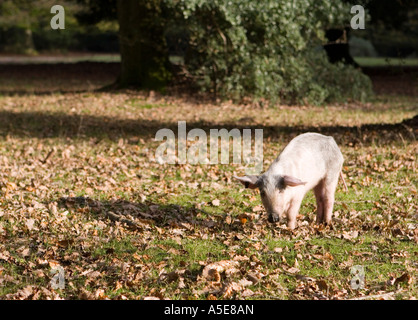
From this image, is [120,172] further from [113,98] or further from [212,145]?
[113,98]

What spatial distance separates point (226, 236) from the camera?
7.13 meters

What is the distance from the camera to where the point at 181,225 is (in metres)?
7.58

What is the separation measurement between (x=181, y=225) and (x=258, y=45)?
12.4 metres

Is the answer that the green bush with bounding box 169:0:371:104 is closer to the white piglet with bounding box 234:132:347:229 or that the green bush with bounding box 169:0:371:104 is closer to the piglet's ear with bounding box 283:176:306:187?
the white piglet with bounding box 234:132:347:229

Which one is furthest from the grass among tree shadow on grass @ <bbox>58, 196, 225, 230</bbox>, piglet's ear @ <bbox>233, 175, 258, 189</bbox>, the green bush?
the green bush

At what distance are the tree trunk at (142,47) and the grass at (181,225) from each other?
6.70 m

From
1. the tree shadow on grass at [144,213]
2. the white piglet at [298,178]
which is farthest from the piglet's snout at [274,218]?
the tree shadow on grass at [144,213]

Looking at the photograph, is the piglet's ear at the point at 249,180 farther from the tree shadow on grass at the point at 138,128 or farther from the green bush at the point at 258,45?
the green bush at the point at 258,45

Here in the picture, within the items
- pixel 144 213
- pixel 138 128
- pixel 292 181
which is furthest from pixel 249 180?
pixel 138 128

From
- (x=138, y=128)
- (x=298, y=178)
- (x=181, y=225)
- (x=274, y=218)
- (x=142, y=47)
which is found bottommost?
(x=181, y=225)

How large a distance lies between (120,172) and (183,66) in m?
9.99

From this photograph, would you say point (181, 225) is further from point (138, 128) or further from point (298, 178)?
point (138, 128)

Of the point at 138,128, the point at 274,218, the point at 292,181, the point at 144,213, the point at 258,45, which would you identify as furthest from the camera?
the point at 258,45
